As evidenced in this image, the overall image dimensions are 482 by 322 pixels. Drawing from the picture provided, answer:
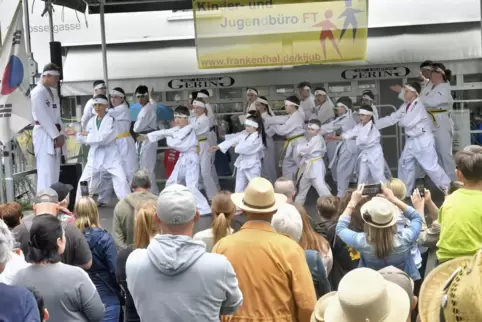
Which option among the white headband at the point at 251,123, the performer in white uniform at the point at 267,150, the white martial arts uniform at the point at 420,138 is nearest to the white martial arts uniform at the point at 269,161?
the performer in white uniform at the point at 267,150

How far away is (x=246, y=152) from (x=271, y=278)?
25.2ft

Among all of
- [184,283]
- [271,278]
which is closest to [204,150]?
[271,278]

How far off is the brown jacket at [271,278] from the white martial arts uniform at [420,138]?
8129 millimetres

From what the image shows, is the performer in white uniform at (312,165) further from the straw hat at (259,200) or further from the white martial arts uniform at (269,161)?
the straw hat at (259,200)

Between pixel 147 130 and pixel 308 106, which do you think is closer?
pixel 147 130

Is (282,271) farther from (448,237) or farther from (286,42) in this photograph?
(286,42)

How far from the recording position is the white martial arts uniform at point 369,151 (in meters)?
11.4

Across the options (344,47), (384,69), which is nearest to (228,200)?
(344,47)

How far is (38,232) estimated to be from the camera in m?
3.72

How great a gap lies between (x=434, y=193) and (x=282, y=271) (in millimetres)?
8936

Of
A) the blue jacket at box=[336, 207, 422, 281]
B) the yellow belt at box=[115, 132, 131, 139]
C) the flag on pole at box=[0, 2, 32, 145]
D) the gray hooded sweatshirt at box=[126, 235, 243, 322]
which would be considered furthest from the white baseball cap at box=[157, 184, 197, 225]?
the yellow belt at box=[115, 132, 131, 139]

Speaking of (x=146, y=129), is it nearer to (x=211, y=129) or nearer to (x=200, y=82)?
(x=211, y=129)

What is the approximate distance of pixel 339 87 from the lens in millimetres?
14984

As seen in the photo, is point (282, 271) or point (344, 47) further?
point (344, 47)
